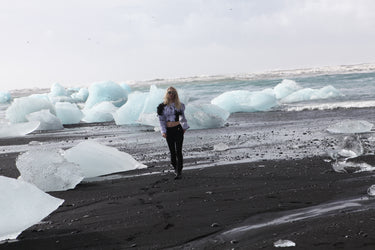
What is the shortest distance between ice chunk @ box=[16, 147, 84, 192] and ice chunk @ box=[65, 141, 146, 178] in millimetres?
638

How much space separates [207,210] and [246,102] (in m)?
15.3

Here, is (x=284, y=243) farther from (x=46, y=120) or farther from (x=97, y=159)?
(x=46, y=120)

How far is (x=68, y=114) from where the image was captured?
1814 cm

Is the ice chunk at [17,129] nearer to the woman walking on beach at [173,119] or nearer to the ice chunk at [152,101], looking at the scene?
the ice chunk at [152,101]

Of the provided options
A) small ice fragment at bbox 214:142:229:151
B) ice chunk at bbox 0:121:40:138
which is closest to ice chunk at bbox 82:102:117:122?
ice chunk at bbox 0:121:40:138

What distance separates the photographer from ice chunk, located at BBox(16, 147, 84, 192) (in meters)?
6.04

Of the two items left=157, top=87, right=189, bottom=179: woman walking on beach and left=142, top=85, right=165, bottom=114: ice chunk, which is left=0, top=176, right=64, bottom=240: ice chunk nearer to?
left=157, top=87, right=189, bottom=179: woman walking on beach

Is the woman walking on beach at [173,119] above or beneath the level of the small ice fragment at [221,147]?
above

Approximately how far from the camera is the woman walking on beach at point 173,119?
6617 millimetres

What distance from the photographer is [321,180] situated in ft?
18.5

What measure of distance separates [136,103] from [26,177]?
10.6 m

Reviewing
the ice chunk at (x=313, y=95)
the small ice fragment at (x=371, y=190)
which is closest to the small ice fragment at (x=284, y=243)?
the small ice fragment at (x=371, y=190)

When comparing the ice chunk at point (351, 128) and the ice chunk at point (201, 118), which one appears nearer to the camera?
the ice chunk at point (351, 128)

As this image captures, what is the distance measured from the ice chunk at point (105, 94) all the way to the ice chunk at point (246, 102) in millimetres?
6754
